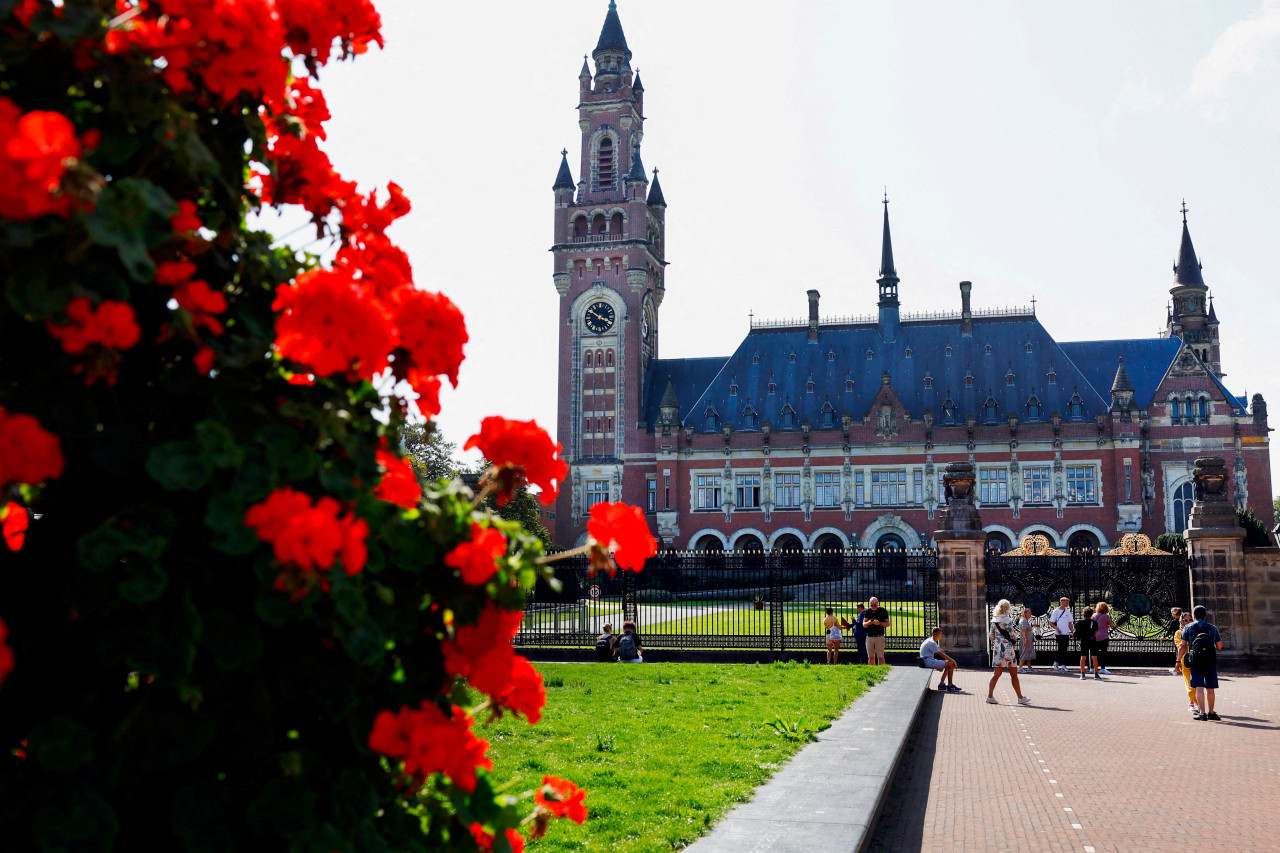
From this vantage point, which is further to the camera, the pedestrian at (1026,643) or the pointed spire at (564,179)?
the pointed spire at (564,179)

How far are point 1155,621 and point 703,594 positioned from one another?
2003 cm

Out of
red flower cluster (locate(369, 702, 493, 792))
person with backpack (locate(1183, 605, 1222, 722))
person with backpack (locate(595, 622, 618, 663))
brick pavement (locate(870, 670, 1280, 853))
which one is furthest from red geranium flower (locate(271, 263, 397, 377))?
person with backpack (locate(595, 622, 618, 663))

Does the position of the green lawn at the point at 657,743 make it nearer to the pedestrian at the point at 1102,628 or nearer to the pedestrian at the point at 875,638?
the pedestrian at the point at 875,638

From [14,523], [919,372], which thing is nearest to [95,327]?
[14,523]

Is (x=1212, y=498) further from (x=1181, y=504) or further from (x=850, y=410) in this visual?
(x=850, y=410)

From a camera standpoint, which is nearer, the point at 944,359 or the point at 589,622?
the point at 589,622

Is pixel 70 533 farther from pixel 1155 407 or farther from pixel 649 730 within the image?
pixel 1155 407

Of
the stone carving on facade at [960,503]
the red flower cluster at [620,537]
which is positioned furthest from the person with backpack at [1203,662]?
the red flower cluster at [620,537]

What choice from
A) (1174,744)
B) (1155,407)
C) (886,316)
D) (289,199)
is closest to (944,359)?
(886,316)

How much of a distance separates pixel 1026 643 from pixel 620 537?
1951 cm

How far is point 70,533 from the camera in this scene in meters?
1.99

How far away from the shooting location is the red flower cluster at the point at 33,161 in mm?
1607

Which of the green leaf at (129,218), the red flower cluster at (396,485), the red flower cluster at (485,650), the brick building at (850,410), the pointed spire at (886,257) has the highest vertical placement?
the pointed spire at (886,257)

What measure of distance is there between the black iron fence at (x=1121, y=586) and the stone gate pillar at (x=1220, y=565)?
102 cm
